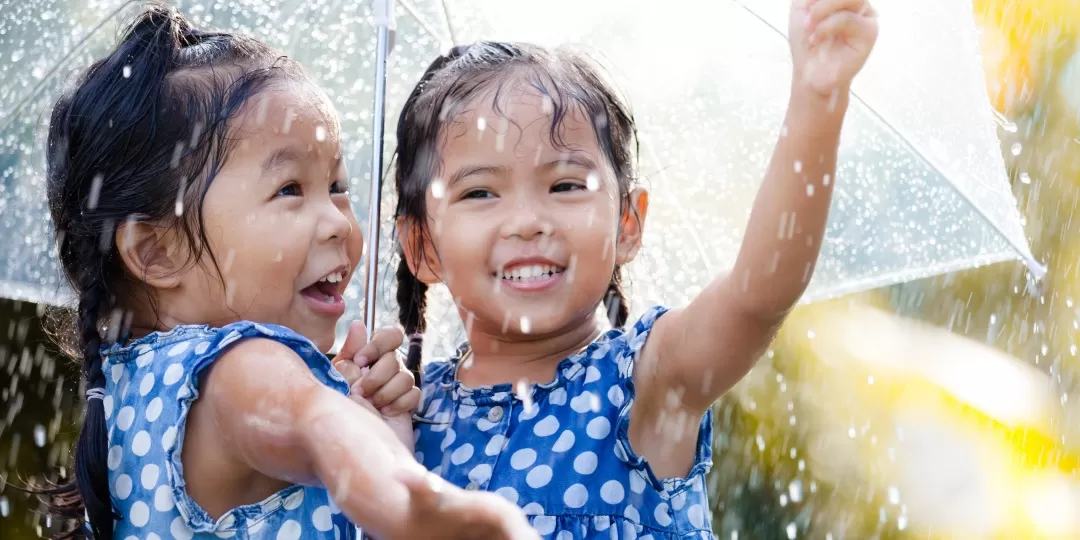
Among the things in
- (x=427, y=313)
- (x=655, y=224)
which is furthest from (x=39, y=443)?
(x=655, y=224)

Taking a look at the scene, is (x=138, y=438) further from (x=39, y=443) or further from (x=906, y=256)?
(x=39, y=443)

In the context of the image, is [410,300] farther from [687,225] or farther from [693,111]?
[693,111]

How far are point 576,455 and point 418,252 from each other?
0.76 metres

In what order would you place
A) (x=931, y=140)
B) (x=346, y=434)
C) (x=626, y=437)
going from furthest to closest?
(x=931, y=140)
(x=626, y=437)
(x=346, y=434)

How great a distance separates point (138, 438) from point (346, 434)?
650 millimetres

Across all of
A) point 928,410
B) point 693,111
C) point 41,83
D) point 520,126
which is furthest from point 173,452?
point 928,410

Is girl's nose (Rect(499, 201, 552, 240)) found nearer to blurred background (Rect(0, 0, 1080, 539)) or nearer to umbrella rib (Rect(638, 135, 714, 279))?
umbrella rib (Rect(638, 135, 714, 279))

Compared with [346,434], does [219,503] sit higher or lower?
lower

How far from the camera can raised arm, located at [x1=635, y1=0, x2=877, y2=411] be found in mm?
2186

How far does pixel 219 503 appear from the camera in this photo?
7.79 ft

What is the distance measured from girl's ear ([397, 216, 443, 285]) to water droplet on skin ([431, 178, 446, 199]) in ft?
0.53

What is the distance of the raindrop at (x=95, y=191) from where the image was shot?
267 centimetres

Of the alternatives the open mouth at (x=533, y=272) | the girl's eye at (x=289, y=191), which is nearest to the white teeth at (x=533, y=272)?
the open mouth at (x=533, y=272)

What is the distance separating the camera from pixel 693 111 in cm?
345
